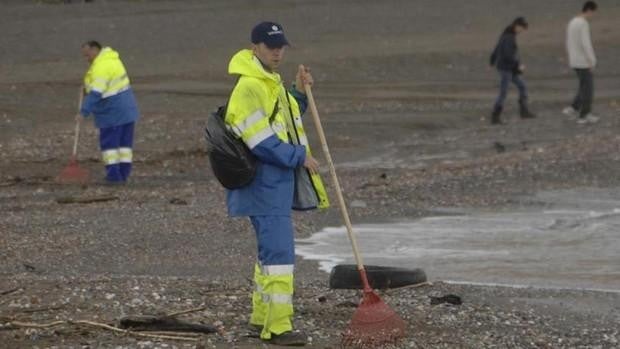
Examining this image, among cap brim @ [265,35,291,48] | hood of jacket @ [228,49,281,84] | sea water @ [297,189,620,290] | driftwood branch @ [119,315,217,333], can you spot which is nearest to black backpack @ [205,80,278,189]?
hood of jacket @ [228,49,281,84]

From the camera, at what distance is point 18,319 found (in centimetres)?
955

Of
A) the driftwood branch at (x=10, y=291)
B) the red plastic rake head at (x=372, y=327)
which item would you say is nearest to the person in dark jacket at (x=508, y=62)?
the driftwood branch at (x=10, y=291)

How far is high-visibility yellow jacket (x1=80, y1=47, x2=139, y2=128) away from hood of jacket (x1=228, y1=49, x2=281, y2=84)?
390 inches

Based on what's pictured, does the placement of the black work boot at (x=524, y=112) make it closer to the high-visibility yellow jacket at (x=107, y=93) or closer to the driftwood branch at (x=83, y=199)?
the high-visibility yellow jacket at (x=107, y=93)

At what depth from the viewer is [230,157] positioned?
29.5 ft

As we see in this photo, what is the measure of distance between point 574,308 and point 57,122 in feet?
50.3

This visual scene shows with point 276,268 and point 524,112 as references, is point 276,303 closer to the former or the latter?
point 276,268

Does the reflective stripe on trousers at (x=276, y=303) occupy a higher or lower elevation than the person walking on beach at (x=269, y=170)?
lower

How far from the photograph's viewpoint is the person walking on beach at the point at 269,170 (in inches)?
355

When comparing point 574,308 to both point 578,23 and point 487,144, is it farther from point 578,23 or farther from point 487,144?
point 578,23

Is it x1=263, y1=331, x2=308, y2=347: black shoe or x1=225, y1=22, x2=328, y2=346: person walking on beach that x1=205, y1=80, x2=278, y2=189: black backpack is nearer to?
x1=225, y1=22, x2=328, y2=346: person walking on beach

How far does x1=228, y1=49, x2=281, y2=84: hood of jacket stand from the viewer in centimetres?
907

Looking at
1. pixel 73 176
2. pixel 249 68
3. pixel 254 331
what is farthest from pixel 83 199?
pixel 249 68

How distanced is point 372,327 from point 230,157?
1.24 meters
